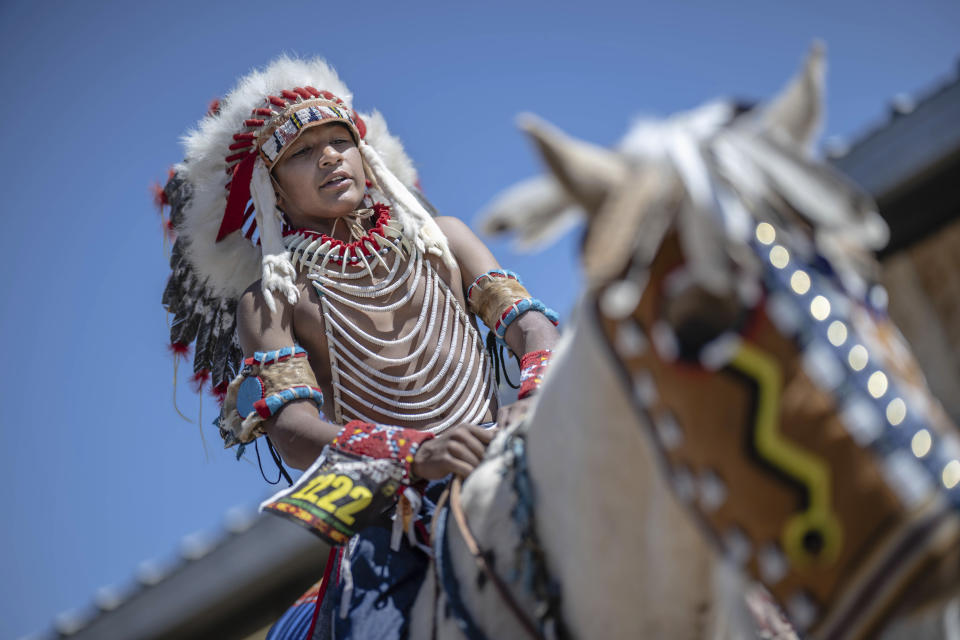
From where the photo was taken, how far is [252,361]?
264cm

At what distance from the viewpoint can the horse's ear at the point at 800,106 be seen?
4.37ft

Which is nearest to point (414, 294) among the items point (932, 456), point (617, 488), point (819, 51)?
point (617, 488)

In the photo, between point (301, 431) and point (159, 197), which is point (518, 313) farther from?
point (159, 197)

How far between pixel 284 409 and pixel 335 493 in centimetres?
42

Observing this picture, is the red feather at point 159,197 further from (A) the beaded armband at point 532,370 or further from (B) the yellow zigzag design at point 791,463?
(B) the yellow zigzag design at point 791,463

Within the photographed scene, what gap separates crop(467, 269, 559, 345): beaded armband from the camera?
9.23 feet

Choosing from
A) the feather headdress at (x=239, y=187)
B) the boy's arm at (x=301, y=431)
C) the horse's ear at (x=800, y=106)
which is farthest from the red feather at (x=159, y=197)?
the horse's ear at (x=800, y=106)

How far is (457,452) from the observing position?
202 centimetres

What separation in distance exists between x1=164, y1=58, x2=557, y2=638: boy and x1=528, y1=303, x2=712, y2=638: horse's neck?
0.47 meters

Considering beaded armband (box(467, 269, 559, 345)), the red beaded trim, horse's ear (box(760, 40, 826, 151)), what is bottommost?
horse's ear (box(760, 40, 826, 151))

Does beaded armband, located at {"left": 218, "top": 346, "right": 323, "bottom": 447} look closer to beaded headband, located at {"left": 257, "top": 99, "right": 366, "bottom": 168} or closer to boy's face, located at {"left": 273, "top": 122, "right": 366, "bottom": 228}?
boy's face, located at {"left": 273, "top": 122, "right": 366, "bottom": 228}

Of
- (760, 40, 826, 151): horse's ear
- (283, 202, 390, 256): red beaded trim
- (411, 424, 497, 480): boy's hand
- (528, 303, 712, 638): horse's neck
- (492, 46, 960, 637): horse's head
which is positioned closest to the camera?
(492, 46, 960, 637): horse's head

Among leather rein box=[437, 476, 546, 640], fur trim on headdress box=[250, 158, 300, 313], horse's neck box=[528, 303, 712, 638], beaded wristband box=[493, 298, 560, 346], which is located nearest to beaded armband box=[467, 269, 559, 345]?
beaded wristband box=[493, 298, 560, 346]

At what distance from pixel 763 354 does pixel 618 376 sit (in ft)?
0.75
